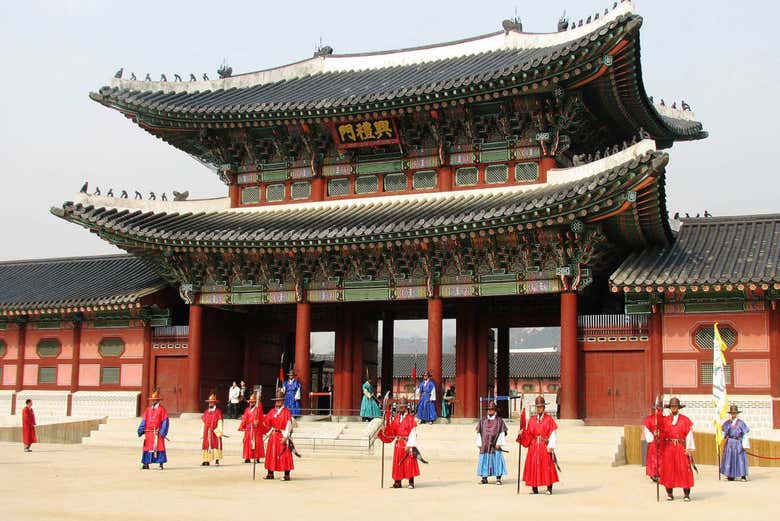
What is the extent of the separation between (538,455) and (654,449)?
225cm

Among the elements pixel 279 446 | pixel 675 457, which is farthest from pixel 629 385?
pixel 279 446

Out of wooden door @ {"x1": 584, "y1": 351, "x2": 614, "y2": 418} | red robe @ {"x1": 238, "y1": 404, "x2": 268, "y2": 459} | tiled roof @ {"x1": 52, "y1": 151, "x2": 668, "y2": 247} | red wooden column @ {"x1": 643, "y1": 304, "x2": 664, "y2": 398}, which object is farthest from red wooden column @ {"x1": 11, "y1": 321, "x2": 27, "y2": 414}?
red wooden column @ {"x1": 643, "y1": 304, "x2": 664, "y2": 398}

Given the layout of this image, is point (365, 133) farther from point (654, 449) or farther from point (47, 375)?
point (654, 449)

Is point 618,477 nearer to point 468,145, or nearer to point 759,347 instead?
point 759,347

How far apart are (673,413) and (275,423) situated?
6.88 metres

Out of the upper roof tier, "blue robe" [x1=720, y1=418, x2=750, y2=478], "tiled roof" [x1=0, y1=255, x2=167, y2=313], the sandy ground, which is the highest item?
the upper roof tier

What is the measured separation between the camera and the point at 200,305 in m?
28.8

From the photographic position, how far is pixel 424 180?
91.6 ft

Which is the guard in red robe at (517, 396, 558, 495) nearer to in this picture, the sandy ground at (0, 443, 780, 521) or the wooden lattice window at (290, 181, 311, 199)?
the sandy ground at (0, 443, 780, 521)

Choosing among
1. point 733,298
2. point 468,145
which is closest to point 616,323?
point 733,298

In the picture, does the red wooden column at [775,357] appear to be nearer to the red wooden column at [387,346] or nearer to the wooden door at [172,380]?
the red wooden column at [387,346]

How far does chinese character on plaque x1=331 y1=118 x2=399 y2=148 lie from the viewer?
27566 mm

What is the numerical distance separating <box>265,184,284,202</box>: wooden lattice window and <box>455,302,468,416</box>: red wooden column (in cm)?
647

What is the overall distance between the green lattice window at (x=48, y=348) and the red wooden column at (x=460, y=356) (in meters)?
13.2
